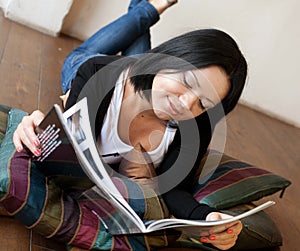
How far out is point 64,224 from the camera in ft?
3.11

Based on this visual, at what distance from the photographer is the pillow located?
1.22m

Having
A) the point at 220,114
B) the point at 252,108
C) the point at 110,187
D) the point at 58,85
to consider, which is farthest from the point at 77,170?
the point at 252,108

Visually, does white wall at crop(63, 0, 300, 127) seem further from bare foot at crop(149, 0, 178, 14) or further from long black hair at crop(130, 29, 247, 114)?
long black hair at crop(130, 29, 247, 114)

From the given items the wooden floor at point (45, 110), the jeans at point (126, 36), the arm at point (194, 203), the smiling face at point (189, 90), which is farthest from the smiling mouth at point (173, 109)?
the jeans at point (126, 36)

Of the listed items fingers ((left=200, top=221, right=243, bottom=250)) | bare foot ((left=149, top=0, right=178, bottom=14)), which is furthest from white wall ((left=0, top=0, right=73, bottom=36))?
fingers ((left=200, top=221, right=243, bottom=250))

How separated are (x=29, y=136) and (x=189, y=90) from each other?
30 cm

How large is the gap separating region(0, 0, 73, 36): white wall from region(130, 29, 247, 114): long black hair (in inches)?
54.6

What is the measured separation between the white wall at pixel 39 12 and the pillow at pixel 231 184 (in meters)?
1.27

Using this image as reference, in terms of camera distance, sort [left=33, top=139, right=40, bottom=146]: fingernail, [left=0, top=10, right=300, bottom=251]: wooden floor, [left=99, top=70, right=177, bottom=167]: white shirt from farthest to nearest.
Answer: [left=0, top=10, right=300, bottom=251]: wooden floor → [left=99, top=70, right=177, bottom=167]: white shirt → [left=33, top=139, right=40, bottom=146]: fingernail

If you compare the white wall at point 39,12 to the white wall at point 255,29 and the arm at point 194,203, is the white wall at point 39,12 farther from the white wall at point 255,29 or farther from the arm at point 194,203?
the arm at point 194,203

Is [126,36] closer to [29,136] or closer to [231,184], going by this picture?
[231,184]

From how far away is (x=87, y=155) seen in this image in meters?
0.83

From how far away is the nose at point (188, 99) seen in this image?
96 centimetres

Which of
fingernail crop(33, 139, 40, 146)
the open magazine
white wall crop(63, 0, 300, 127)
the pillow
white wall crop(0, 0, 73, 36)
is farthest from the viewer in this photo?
white wall crop(63, 0, 300, 127)
